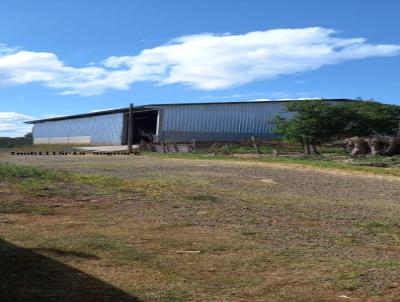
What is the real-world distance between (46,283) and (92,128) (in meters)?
74.1

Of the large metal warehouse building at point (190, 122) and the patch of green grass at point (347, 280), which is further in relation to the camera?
the large metal warehouse building at point (190, 122)

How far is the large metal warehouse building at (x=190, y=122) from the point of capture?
6588 centimetres

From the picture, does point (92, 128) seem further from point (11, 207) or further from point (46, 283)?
point (46, 283)

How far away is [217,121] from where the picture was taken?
69188mm

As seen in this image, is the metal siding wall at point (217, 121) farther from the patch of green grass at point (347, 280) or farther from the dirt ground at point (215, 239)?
the patch of green grass at point (347, 280)

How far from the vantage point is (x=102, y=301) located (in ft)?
17.2

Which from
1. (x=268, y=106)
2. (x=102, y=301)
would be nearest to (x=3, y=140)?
(x=268, y=106)

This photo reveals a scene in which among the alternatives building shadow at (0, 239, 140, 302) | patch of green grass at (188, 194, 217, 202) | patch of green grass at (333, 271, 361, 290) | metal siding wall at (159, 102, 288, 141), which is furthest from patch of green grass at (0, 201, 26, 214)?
metal siding wall at (159, 102, 288, 141)

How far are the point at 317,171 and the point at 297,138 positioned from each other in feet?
51.3

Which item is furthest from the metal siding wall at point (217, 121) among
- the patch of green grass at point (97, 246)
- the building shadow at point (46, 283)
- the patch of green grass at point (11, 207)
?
the building shadow at point (46, 283)

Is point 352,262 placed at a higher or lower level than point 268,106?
lower

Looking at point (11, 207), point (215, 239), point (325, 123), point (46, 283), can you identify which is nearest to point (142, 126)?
point (325, 123)

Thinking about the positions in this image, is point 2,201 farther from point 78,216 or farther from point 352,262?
point 352,262

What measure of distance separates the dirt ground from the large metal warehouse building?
5123 cm
